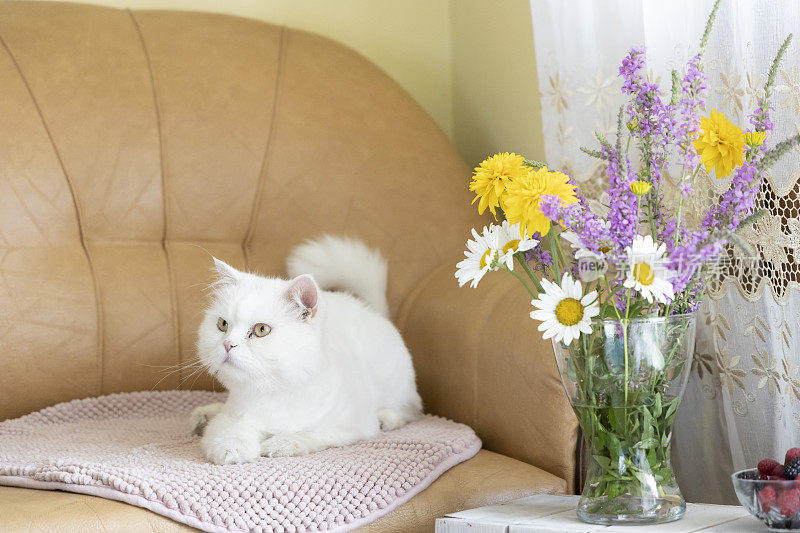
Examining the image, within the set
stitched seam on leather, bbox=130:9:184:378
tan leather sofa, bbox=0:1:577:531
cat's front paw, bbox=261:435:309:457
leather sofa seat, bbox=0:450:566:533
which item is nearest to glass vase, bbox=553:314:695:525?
leather sofa seat, bbox=0:450:566:533

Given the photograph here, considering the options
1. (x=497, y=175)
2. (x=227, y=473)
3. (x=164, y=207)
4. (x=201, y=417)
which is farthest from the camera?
(x=164, y=207)

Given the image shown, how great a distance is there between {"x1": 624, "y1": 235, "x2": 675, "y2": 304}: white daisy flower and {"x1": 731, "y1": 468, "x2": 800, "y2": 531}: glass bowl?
8.5 inches

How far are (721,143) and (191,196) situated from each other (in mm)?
1112

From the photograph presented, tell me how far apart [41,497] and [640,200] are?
2.66ft

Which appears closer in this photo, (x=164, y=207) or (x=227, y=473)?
(x=227, y=473)

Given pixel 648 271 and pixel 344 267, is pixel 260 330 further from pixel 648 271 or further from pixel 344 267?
pixel 648 271

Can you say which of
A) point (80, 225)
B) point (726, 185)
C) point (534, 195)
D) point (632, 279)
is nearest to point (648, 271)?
point (632, 279)

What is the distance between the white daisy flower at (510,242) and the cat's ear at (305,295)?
0.37 m

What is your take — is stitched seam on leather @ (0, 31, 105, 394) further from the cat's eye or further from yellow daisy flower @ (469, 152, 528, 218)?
yellow daisy flower @ (469, 152, 528, 218)

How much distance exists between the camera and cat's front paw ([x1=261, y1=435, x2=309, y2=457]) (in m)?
1.23

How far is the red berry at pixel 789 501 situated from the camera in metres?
0.86

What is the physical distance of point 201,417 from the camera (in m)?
1.38

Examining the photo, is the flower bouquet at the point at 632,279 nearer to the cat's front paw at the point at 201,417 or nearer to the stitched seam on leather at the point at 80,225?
the cat's front paw at the point at 201,417

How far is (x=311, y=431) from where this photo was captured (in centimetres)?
130
